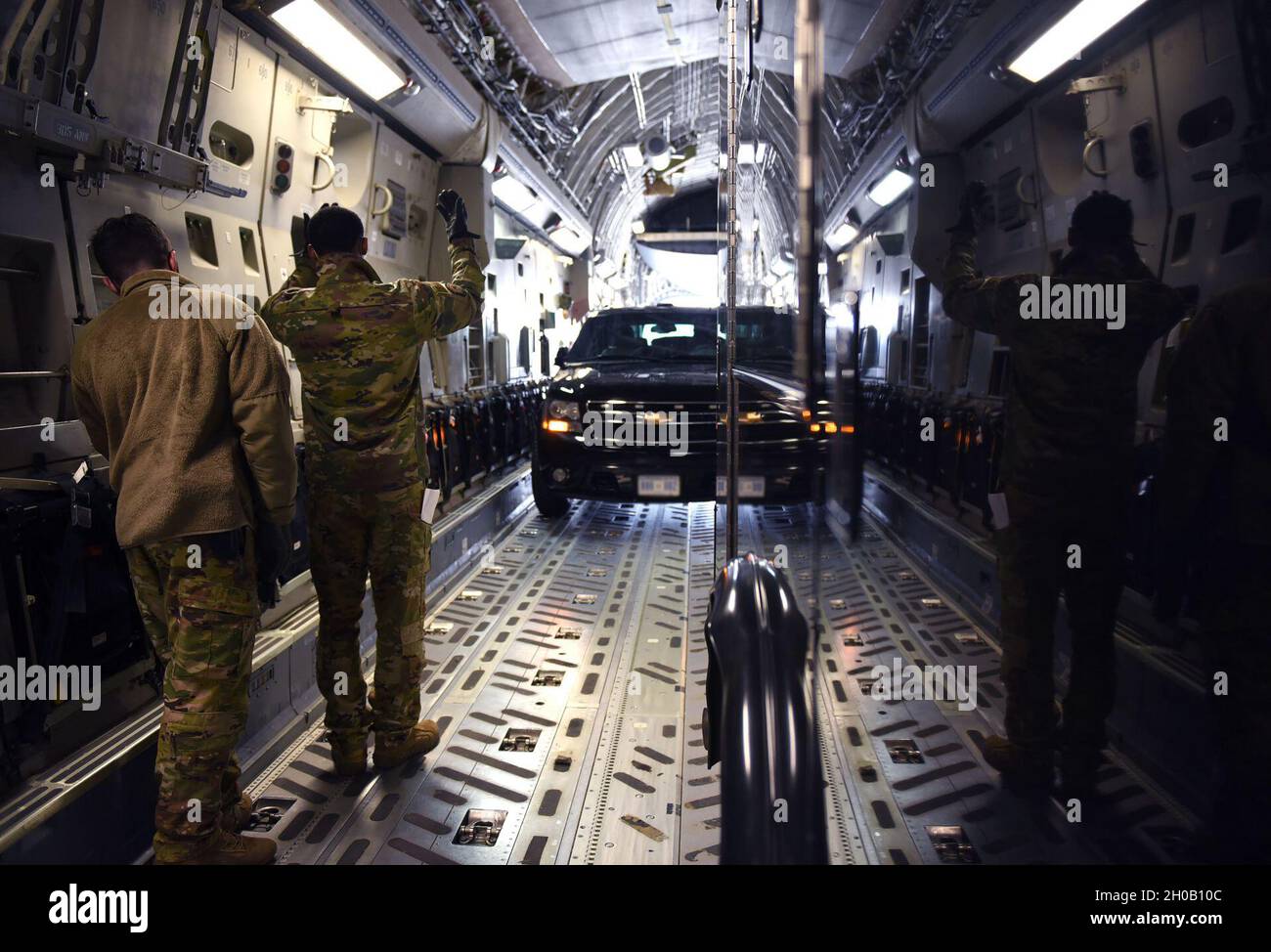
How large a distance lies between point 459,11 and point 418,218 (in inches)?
113

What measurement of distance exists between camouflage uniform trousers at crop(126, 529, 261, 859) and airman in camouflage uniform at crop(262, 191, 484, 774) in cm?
55

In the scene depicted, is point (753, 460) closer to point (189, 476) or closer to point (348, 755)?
point (189, 476)

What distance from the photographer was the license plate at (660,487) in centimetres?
548

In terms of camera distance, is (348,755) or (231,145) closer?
(348,755)

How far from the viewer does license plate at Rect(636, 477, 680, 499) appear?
5.48 meters

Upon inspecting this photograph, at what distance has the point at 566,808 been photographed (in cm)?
255

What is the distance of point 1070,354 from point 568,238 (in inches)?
364

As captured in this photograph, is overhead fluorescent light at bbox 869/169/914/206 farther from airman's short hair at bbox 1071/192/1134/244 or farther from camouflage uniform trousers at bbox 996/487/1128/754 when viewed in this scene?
camouflage uniform trousers at bbox 996/487/1128/754

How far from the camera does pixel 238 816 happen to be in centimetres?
245

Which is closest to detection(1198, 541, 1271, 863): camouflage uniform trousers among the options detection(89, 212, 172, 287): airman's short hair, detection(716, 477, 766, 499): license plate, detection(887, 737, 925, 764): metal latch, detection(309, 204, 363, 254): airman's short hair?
detection(716, 477, 766, 499): license plate

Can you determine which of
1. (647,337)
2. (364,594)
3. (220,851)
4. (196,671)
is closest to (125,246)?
(196,671)

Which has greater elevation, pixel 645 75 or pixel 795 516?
pixel 645 75
